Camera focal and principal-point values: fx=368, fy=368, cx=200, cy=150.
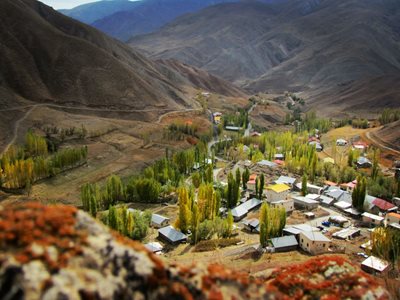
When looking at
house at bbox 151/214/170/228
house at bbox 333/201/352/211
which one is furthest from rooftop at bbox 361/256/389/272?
house at bbox 151/214/170/228

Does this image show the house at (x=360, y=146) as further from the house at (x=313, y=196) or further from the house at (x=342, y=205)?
the house at (x=342, y=205)

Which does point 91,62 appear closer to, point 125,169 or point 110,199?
point 125,169

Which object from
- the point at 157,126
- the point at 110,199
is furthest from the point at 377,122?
the point at 110,199

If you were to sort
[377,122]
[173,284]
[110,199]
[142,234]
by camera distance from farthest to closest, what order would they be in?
[377,122], [110,199], [142,234], [173,284]

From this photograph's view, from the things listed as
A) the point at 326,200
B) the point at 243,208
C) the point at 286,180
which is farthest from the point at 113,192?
the point at 326,200

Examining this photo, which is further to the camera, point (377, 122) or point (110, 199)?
point (377, 122)

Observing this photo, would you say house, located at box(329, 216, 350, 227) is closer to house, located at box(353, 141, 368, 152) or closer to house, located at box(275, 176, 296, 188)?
house, located at box(275, 176, 296, 188)
